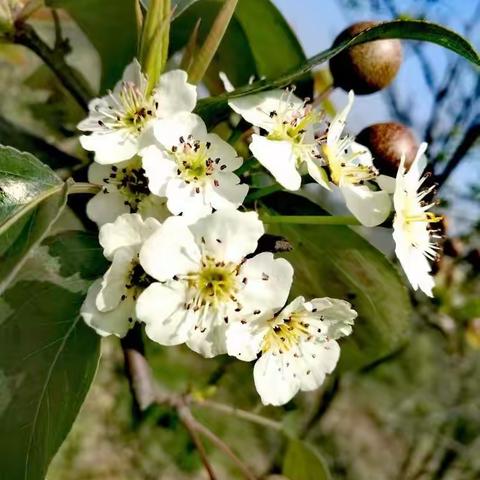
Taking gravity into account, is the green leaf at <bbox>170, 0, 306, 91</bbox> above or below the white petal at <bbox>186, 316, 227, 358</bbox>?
above

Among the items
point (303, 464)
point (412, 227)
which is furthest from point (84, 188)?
point (303, 464)

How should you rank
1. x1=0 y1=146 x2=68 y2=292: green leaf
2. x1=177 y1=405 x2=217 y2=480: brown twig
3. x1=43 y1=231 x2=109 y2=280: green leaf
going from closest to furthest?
x1=0 y1=146 x2=68 y2=292: green leaf
x1=43 y1=231 x2=109 y2=280: green leaf
x1=177 y1=405 x2=217 y2=480: brown twig

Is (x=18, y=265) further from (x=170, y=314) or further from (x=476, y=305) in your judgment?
(x=476, y=305)

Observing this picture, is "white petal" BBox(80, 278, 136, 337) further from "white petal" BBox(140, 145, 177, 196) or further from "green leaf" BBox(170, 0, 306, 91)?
"green leaf" BBox(170, 0, 306, 91)

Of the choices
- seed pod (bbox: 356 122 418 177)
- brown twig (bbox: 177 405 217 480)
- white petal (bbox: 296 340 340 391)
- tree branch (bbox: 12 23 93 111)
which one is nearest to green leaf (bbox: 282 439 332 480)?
brown twig (bbox: 177 405 217 480)

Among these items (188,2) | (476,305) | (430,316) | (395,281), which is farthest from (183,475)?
(188,2)
